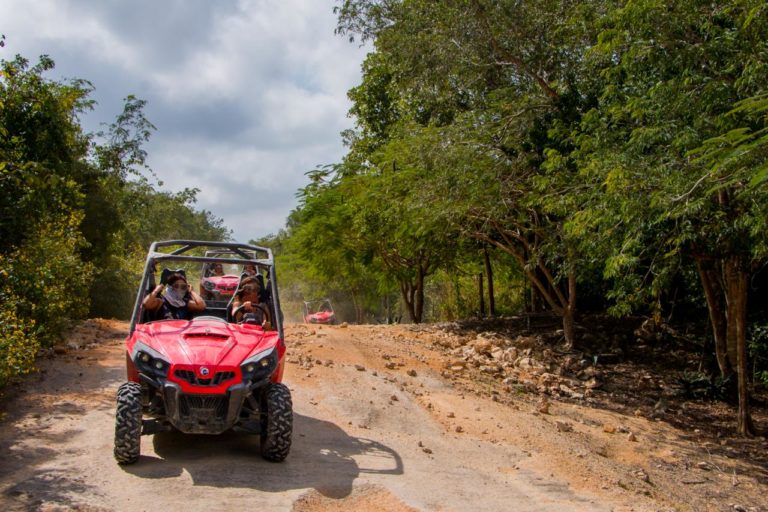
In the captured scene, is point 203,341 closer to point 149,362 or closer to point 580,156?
point 149,362

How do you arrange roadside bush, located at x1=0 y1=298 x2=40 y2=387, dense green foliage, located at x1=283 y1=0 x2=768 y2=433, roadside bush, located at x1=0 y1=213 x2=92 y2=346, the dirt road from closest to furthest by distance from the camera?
the dirt road, roadside bush, located at x1=0 y1=298 x2=40 y2=387, dense green foliage, located at x1=283 y1=0 x2=768 y2=433, roadside bush, located at x1=0 y1=213 x2=92 y2=346

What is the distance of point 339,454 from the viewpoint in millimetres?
7250

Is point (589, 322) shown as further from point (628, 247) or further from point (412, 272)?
point (628, 247)

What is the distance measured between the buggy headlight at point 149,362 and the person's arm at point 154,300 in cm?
84

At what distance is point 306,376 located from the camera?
10.6m

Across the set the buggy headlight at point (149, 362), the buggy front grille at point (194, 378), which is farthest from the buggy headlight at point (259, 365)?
the buggy headlight at point (149, 362)

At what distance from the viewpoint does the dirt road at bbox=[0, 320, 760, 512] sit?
570 centimetres

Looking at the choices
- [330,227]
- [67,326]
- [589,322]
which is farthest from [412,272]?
[67,326]

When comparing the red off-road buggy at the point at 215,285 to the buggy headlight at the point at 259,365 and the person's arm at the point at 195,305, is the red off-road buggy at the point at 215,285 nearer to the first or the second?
the person's arm at the point at 195,305

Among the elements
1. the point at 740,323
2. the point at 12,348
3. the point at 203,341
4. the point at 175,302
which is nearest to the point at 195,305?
the point at 175,302

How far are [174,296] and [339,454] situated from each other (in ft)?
7.59

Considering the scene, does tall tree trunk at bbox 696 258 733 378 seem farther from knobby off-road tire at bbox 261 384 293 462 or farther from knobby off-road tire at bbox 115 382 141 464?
knobby off-road tire at bbox 115 382 141 464

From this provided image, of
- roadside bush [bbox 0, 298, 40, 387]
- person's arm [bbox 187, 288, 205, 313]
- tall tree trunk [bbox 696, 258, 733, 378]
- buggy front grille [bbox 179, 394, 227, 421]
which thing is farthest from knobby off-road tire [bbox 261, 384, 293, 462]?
tall tree trunk [bbox 696, 258, 733, 378]

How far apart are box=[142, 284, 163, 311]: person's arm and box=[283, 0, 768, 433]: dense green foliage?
543 cm
